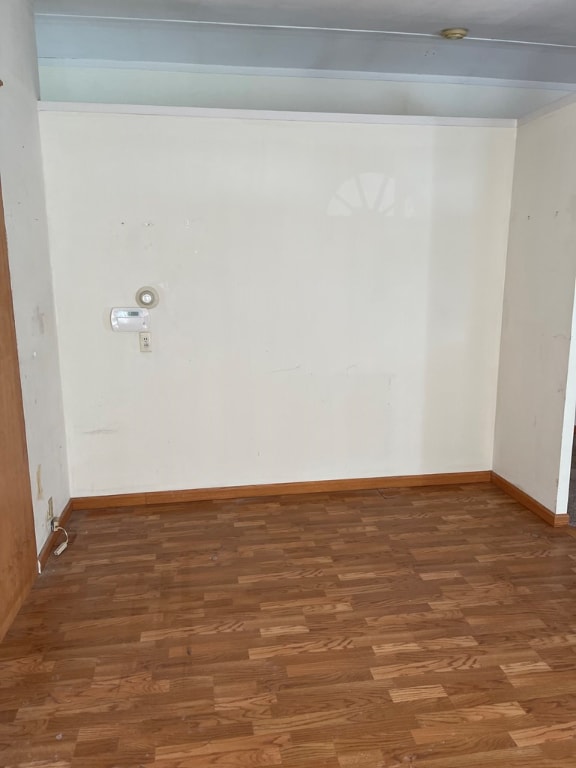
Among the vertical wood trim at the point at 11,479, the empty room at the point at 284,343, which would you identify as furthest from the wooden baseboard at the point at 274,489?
the vertical wood trim at the point at 11,479

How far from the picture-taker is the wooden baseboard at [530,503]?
3.08 meters

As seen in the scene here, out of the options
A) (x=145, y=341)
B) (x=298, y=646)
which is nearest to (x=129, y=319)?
(x=145, y=341)

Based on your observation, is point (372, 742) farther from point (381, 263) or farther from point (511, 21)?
point (511, 21)

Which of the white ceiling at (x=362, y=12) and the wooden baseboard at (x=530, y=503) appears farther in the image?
the wooden baseboard at (x=530, y=503)

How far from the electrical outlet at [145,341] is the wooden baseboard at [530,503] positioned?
2331mm

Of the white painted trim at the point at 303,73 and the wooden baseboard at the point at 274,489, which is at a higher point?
the white painted trim at the point at 303,73

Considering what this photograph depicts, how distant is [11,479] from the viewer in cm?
231

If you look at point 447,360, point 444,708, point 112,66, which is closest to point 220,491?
point 447,360

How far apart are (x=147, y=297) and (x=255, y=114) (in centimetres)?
117

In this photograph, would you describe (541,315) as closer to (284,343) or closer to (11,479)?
(284,343)

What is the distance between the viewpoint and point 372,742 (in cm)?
170

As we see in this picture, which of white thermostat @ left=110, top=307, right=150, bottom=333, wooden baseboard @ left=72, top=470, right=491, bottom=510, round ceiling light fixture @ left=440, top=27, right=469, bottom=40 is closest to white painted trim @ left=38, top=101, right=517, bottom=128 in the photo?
round ceiling light fixture @ left=440, top=27, right=469, bottom=40

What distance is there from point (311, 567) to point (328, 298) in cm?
155

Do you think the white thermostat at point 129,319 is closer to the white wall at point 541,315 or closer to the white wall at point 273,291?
the white wall at point 273,291
